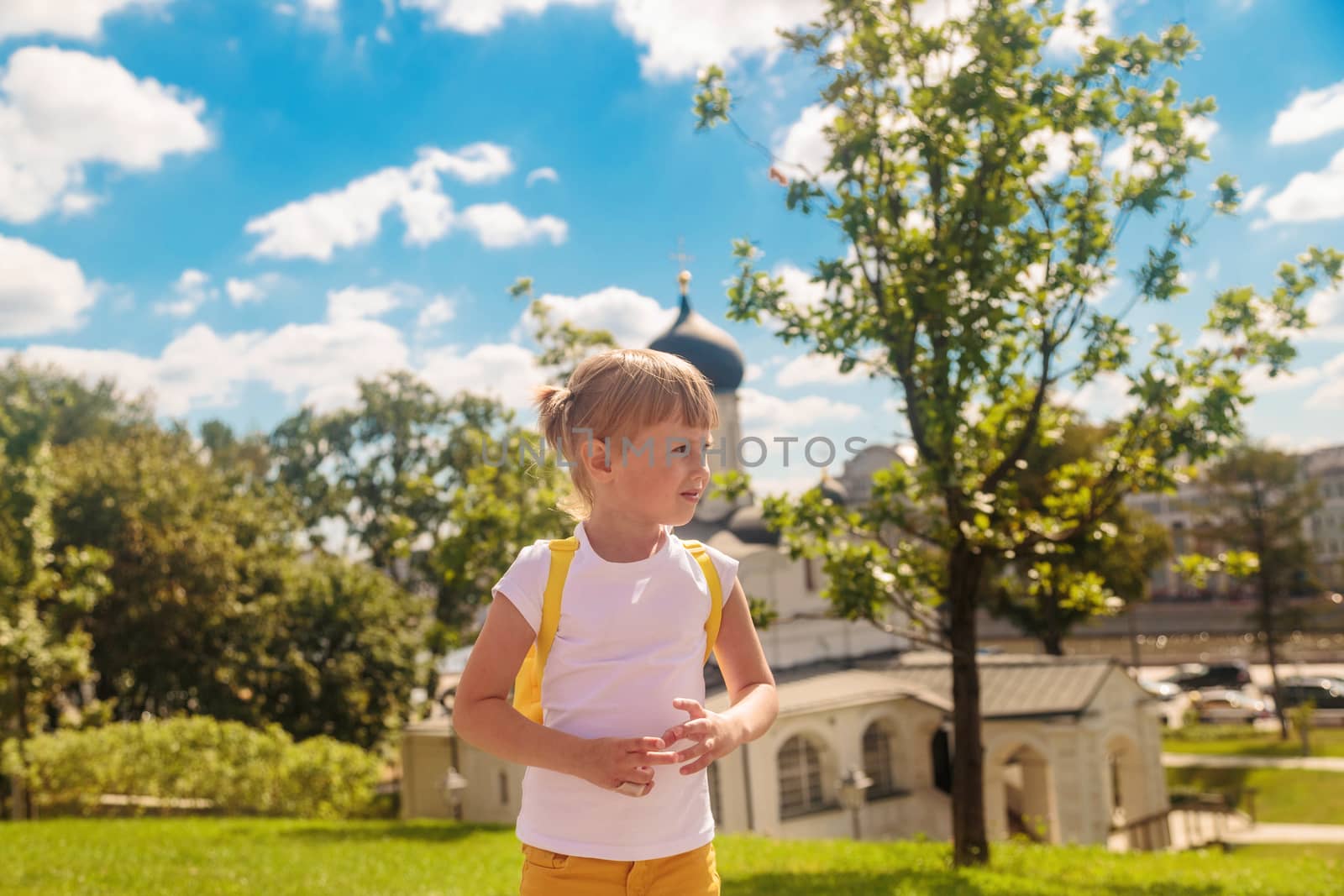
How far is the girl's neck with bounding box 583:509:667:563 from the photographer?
6.87 ft

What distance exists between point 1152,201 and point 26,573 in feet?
50.2

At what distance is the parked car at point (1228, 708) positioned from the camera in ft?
121

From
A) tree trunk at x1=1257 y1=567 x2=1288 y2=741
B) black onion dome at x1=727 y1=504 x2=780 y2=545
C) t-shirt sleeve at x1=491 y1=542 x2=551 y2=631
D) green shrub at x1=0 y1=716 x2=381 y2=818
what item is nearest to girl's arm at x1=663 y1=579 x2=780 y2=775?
t-shirt sleeve at x1=491 y1=542 x2=551 y2=631

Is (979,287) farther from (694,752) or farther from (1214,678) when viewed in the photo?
(1214,678)

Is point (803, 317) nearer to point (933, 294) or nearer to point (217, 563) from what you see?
point (933, 294)

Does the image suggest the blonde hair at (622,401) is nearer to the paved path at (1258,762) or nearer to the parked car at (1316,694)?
the paved path at (1258,762)

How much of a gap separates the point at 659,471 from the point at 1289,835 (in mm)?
26642

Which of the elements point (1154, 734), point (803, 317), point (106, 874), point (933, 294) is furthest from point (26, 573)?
point (1154, 734)

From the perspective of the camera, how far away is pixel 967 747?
30.6ft

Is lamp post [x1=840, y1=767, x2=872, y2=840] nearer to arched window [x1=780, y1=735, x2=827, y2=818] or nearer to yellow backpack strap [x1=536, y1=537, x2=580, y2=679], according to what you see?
arched window [x1=780, y1=735, x2=827, y2=818]

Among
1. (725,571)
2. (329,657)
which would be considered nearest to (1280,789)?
(329,657)

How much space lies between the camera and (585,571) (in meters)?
2.03

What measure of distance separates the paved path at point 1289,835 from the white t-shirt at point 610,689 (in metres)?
25.3

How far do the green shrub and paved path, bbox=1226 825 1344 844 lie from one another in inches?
760
